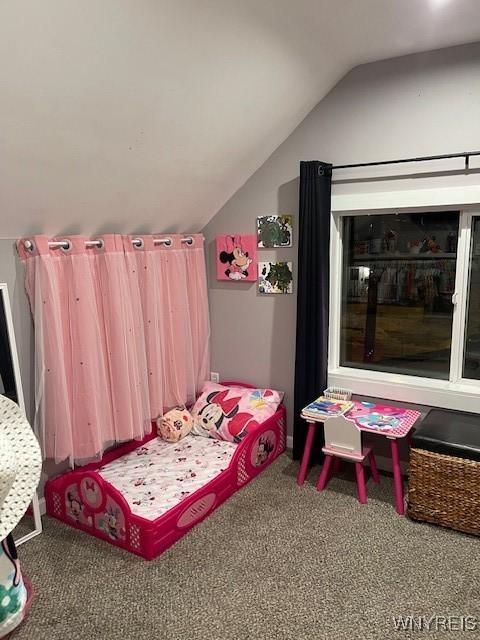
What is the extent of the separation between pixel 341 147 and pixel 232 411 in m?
1.77

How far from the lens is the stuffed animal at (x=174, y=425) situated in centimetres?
309

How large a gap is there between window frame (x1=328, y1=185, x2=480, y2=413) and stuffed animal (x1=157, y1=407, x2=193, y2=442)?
97 centimetres

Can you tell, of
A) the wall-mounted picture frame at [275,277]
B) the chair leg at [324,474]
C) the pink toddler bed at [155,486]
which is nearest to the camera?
the pink toddler bed at [155,486]

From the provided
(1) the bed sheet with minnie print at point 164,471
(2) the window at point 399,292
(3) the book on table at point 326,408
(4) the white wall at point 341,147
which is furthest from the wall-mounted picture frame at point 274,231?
(1) the bed sheet with minnie print at point 164,471

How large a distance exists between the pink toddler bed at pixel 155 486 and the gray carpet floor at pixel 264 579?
0.07m

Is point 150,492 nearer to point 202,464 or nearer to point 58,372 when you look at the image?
point 202,464

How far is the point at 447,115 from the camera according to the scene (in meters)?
2.58

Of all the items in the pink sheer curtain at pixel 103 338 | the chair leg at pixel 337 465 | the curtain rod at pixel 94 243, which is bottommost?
the chair leg at pixel 337 465

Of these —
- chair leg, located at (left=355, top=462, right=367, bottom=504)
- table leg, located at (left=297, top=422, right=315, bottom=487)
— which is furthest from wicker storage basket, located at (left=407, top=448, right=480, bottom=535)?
table leg, located at (left=297, top=422, right=315, bottom=487)

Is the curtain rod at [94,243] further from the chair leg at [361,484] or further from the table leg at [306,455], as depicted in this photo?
the chair leg at [361,484]

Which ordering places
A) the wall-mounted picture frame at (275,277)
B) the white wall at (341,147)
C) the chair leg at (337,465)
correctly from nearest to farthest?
the white wall at (341,147), the chair leg at (337,465), the wall-mounted picture frame at (275,277)

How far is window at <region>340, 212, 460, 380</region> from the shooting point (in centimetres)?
285

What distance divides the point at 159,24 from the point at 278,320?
6.35ft

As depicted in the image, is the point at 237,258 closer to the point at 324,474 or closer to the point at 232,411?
the point at 232,411
